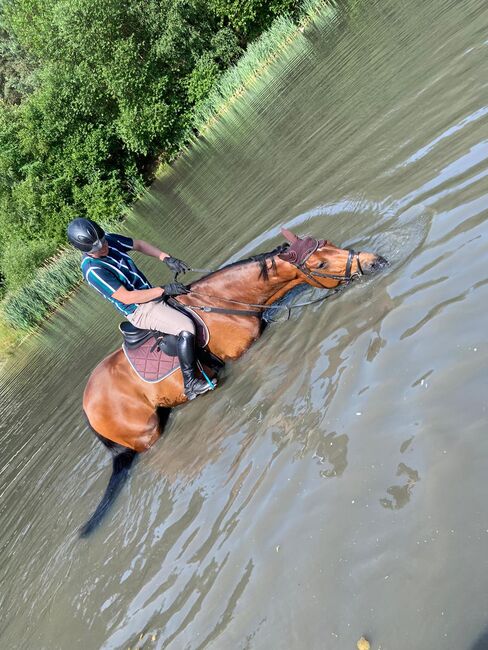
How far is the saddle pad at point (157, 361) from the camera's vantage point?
24.5ft

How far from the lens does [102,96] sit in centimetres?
3591

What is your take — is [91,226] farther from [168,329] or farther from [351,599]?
[351,599]

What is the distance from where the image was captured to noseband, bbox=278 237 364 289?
260 inches

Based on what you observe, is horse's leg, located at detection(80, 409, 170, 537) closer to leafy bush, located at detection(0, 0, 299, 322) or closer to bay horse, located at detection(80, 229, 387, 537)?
bay horse, located at detection(80, 229, 387, 537)

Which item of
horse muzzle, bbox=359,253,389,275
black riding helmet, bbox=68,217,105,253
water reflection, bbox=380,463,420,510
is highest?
black riding helmet, bbox=68,217,105,253

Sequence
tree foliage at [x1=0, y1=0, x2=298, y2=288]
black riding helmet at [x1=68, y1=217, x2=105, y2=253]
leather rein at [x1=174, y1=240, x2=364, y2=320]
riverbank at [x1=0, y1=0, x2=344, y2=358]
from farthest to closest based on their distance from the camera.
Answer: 1. tree foliage at [x1=0, y1=0, x2=298, y2=288]
2. riverbank at [x1=0, y1=0, x2=344, y2=358]
3. leather rein at [x1=174, y1=240, x2=364, y2=320]
4. black riding helmet at [x1=68, y1=217, x2=105, y2=253]

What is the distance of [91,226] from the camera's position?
6.45m

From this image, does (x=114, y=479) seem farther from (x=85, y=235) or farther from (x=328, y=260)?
(x=328, y=260)

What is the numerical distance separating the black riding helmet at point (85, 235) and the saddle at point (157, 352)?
60.3 inches

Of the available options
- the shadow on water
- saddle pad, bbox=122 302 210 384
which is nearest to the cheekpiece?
saddle pad, bbox=122 302 210 384

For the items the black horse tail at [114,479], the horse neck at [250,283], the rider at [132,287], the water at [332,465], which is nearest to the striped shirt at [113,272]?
the rider at [132,287]

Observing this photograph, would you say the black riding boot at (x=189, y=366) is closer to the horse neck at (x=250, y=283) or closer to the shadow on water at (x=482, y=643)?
the horse neck at (x=250, y=283)

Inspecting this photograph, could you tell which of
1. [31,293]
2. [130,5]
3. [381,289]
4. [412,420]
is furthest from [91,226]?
[130,5]

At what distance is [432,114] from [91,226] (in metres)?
6.78
